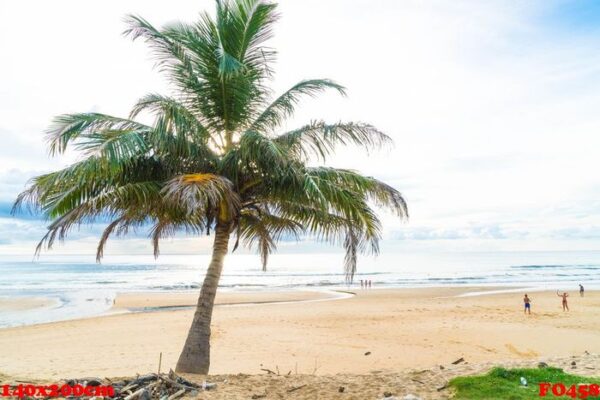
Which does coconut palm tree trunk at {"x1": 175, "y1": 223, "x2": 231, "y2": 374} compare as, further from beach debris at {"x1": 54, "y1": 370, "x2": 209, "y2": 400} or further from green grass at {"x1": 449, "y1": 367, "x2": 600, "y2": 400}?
green grass at {"x1": 449, "y1": 367, "x2": 600, "y2": 400}

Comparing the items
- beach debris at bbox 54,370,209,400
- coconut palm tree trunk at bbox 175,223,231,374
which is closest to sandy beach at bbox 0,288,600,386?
coconut palm tree trunk at bbox 175,223,231,374

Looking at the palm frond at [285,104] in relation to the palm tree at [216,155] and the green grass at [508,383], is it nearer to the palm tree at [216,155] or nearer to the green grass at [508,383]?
the palm tree at [216,155]

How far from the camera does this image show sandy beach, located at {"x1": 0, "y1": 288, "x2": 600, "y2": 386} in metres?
12.8

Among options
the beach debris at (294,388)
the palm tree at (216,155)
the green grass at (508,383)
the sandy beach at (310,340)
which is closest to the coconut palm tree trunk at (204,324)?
the palm tree at (216,155)

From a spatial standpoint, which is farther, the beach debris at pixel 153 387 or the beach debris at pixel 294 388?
the beach debris at pixel 294 388

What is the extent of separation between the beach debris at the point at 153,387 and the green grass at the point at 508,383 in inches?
149

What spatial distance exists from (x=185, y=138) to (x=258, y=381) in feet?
14.3

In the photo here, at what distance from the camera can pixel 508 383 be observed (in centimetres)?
659

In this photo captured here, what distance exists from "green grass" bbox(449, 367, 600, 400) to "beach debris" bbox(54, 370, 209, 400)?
12.5 ft

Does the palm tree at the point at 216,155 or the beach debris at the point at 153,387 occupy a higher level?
the palm tree at the point at 216,155

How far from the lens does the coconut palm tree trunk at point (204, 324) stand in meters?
8.28

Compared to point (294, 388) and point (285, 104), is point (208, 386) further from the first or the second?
point (285, 104)

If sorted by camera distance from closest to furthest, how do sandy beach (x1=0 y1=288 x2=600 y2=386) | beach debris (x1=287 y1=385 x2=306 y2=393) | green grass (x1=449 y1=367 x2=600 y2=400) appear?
green grass (x1=449 y1=367 x2=600 y2=400)
beach debris (x1=287 y1=385 x2=306 y2=393)
sandy beach (x1=0 y1=288 x2=600 y2=386)

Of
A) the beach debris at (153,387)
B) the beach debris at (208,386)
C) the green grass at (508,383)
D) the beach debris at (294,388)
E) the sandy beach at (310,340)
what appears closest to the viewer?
the green grass at (508,383)
